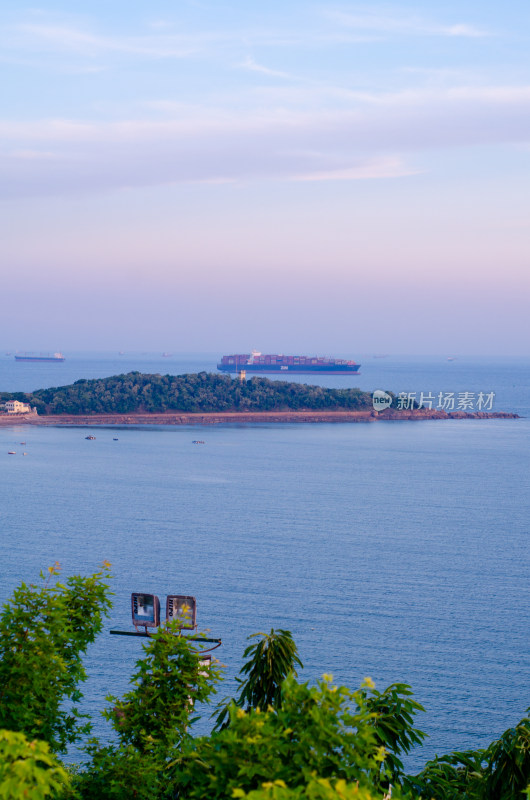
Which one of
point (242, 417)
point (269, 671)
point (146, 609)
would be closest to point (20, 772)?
point (269, 671)

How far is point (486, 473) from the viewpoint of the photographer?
263 feet

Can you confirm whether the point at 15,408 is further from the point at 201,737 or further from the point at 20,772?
the point at 20,772

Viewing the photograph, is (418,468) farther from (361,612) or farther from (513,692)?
(513,692)

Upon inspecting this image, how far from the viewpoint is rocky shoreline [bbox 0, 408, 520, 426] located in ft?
405

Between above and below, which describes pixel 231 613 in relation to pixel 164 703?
below

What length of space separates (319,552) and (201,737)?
3843 centimetres

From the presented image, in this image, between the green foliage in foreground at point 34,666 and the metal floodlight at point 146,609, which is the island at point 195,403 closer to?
the metal floodlight at point 146,609

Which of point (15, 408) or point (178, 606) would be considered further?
point (15, 408)

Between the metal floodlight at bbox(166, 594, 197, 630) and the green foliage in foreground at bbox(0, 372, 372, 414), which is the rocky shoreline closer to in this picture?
the green foliage in foreground at bbox(0, 372, 372, 414)

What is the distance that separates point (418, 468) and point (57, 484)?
115ft

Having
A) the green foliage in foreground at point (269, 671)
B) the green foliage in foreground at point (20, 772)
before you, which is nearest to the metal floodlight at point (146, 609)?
the green foliage in foreground at point (269, 671)

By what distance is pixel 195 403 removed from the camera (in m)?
136

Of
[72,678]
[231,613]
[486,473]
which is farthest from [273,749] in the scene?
[486,473]

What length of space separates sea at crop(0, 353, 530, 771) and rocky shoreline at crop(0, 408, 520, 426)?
25.0m
